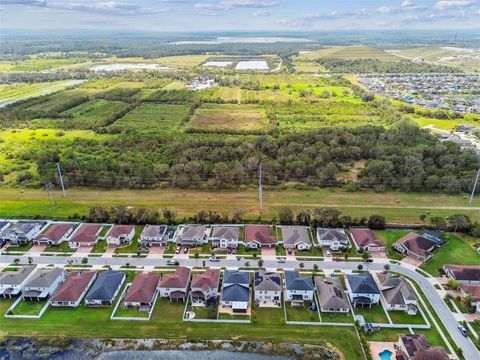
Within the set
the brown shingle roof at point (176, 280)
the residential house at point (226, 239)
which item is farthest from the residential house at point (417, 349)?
the residential house at point (226, 239)

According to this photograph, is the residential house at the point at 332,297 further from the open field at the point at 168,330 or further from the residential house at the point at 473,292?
the residential house at the point at 473,292

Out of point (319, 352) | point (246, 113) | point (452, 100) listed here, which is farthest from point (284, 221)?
point (452, 100)

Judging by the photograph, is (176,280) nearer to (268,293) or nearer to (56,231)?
(268,293)

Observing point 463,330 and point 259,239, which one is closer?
point 463,330

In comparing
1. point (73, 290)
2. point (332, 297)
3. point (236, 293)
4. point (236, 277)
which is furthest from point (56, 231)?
point (332, 297)

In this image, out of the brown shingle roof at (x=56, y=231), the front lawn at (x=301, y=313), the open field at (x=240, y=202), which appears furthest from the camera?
the open field at (x=240, y=202)

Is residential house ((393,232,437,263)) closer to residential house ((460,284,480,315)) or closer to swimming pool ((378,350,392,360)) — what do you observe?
residential house ((460,284,480,315))

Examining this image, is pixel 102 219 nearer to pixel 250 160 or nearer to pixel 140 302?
pixel 140 302
